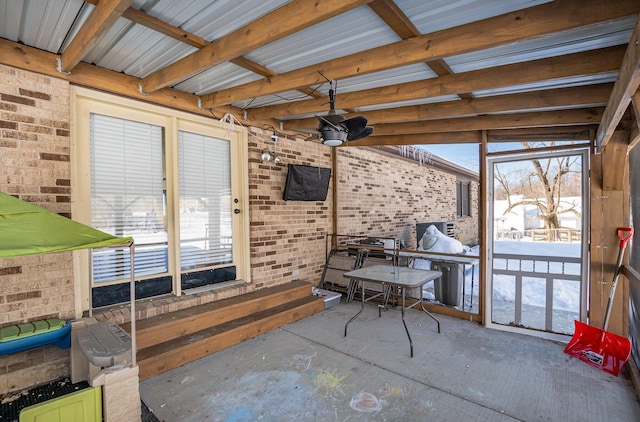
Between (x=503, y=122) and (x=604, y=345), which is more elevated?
(x=503, y=122)

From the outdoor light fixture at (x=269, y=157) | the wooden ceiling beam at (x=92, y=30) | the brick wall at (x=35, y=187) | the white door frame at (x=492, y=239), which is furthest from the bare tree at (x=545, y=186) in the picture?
the brick wall at (x=35, y=187)

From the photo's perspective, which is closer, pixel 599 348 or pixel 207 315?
pixel 599 348

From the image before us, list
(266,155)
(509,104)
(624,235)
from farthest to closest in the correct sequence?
(266,155) → (624,235) → (509,104)

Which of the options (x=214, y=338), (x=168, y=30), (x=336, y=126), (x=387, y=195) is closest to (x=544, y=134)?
(x=336, y=126)

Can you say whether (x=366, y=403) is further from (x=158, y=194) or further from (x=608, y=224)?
(x=608, y=224)

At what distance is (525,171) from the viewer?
4441 mm

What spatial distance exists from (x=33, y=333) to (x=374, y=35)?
3499mm

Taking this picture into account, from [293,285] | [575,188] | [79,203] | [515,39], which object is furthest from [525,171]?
[79,203]

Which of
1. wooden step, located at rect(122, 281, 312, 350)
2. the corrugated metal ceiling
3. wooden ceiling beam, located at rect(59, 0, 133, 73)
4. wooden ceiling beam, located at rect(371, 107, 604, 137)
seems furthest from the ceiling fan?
wooden step, located at rect(122, 281, 312, 350)

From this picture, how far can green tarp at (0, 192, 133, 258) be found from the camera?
1.83 metres

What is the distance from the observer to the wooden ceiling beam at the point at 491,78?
7.91 feet

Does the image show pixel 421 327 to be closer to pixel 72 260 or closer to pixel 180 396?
pixel 180 396

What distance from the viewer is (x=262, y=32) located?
220 cm

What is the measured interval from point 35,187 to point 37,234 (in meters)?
1.21
